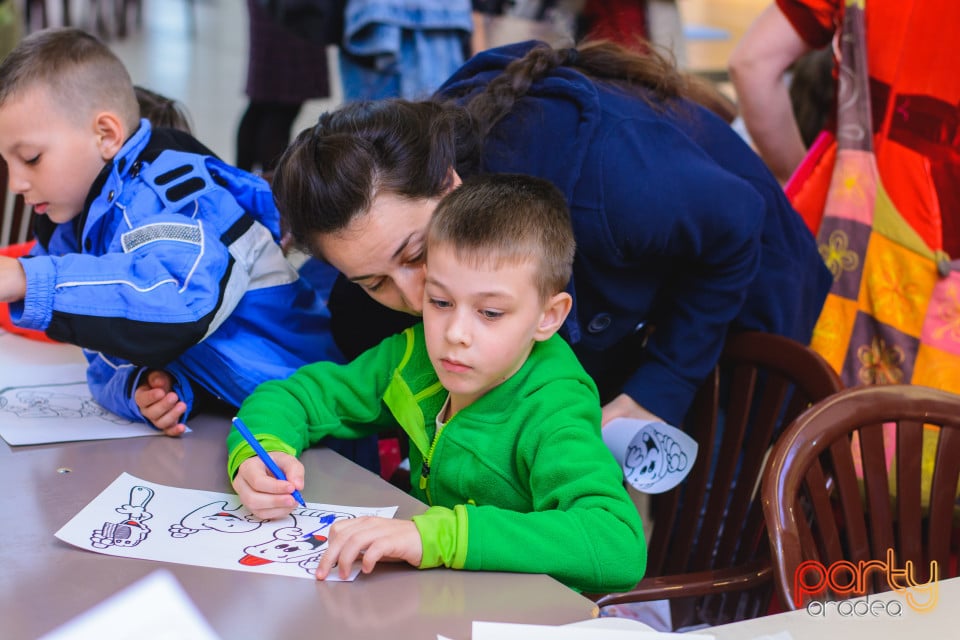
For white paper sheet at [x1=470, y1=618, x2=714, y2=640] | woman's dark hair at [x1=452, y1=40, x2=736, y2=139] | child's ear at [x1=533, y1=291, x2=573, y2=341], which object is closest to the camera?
white paper sheet at [x1=470, y1=618, x2=714, y2=640]

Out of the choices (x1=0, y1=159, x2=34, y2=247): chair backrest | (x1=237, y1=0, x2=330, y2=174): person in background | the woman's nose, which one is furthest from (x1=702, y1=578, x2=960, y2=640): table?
(x1=237, y1=0, x2=330, y2=174): person in background

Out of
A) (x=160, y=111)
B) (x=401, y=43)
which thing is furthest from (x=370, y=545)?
(x=401, y=43)

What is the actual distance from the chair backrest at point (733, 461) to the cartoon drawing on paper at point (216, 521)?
2.47ft

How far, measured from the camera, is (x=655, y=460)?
1304 millimetres

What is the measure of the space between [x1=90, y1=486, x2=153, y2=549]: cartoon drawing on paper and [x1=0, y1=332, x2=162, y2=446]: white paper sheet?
0.77ft

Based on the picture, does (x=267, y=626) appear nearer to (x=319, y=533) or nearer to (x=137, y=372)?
(x=319, y=533)

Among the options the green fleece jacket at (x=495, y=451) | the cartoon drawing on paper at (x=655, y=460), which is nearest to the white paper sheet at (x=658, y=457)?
the cartoon drawing on paper at (x=655, y=460)

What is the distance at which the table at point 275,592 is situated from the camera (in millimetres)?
922

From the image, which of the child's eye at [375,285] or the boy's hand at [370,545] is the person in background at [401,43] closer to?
the child's eye at [375,285]

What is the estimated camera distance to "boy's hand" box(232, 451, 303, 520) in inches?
44.4

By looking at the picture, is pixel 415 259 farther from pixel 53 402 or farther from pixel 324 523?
pixel 53 402

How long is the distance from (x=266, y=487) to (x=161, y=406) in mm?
327

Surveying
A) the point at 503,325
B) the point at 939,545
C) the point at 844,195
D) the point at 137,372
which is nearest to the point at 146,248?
the point at 137,372

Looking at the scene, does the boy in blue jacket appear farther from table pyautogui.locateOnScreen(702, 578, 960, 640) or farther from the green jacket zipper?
table pyautogui.locateOnScreen(702, 578, 960, 640)
